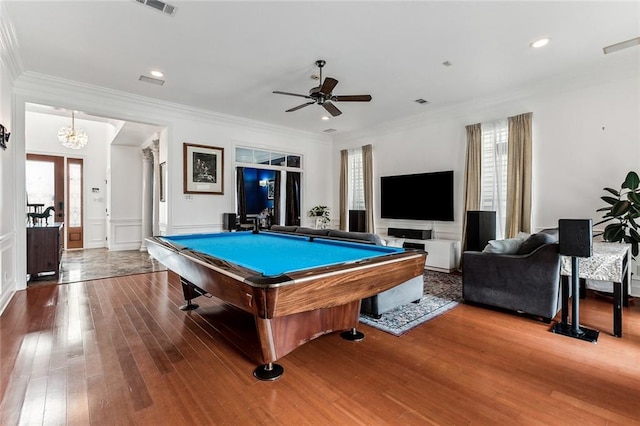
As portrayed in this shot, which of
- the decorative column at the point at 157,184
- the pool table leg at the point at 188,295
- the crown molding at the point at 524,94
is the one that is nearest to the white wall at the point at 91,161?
the decorative column at the point at 157,184

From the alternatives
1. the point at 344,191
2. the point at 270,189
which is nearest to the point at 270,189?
the point at 270,189

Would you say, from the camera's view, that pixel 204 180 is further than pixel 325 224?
No

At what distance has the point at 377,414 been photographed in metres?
1.66

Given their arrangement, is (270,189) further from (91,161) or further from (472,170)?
(91,161)

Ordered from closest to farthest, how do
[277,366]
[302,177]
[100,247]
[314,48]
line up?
[277,366] → [314,48] → [302,177] → [100,247]

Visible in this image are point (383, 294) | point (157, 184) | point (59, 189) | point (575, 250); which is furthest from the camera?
point (59, 189)

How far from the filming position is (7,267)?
361 centimetres

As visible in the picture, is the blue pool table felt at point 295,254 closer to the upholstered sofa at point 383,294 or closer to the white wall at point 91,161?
the upholstered sofa at point 383,294

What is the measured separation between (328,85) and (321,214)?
417 centimetres

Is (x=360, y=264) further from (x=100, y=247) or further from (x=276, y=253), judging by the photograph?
(x=100, y=247)

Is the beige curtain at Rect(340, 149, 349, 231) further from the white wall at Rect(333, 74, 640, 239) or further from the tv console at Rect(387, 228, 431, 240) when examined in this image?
the white wall at Rect(333, 74, 640, 239)

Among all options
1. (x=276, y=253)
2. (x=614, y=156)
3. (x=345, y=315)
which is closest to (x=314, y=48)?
(x=276, y=253)

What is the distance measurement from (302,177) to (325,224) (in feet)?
4.32

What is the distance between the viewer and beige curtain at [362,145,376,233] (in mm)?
6840
